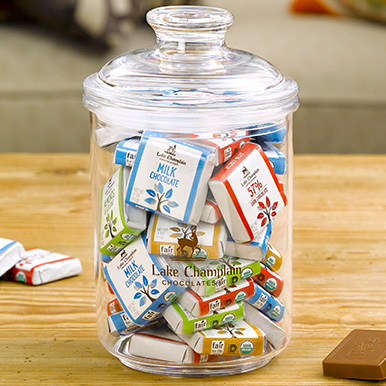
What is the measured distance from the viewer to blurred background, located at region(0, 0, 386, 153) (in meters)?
2.47

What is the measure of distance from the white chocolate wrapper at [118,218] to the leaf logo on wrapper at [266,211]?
12cm

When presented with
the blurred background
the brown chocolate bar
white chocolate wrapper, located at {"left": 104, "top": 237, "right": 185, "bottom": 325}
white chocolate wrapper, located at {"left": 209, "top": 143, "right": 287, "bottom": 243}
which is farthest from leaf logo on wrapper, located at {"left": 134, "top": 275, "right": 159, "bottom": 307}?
the blurred background

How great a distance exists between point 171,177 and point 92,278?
0.38m

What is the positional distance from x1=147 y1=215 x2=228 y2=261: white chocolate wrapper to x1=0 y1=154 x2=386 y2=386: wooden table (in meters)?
0.15

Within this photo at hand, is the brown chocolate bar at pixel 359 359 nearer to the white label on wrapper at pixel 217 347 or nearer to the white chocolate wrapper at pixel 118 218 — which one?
the white label on wrapper at pixel 217 347

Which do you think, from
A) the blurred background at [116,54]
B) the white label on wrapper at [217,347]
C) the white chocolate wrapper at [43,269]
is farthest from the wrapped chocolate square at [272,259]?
the blurred background at [116,54]

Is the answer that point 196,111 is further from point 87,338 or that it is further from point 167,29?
point 87,338

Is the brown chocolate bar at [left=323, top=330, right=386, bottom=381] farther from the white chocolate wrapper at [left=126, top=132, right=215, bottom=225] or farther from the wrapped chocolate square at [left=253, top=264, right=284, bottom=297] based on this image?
the white chocolate wrapper at [left=126, top=132, right=215, bottom=225]

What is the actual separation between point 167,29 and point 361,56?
77.1 inches

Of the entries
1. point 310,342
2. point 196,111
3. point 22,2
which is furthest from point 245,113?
point 22,2

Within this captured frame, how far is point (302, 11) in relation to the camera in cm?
274

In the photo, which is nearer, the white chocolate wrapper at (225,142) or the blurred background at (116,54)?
the white chocolate wrapper at (225,142)

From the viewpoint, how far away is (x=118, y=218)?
0.73 meters

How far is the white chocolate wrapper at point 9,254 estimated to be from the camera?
0.99 m
